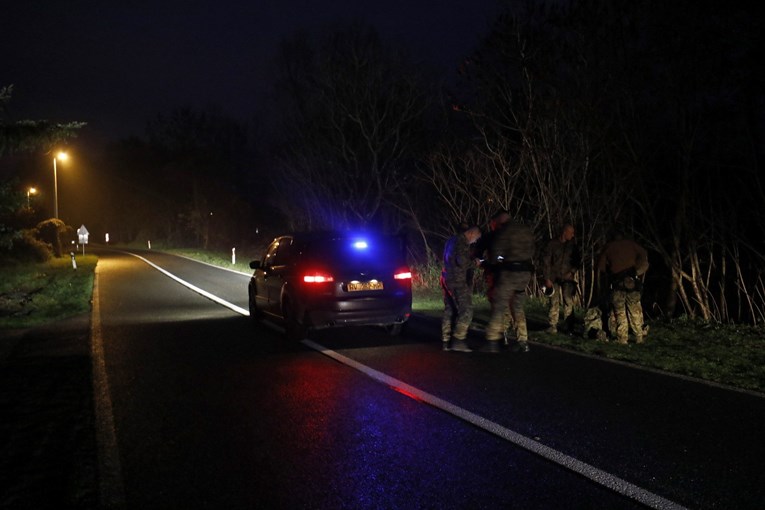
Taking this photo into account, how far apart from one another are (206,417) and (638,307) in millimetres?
6353

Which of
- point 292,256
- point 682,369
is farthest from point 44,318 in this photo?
point 682,369

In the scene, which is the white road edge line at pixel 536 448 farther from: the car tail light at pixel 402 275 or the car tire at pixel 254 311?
the car tire at pixel 254 311

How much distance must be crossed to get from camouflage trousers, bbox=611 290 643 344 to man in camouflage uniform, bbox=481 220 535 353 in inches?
60.4

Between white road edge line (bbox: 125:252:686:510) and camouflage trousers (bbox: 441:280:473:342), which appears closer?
white road edge line (bbox: 125:252:686:510)

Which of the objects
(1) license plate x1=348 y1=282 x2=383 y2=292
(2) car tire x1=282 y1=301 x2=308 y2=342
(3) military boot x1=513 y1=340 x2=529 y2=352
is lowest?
(3) military boot x1=513 y1=340 x2=529 y2=352

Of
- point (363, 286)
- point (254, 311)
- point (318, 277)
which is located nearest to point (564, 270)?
point (363, 286)

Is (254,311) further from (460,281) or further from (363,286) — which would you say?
(460,281)

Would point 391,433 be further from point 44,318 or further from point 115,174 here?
point 115,174

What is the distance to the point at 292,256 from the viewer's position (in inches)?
405

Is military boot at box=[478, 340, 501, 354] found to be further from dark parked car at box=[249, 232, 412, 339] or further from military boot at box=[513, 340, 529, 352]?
dark parked car at box=[249, 232, 412, 339]

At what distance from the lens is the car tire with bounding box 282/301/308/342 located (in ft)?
32.6

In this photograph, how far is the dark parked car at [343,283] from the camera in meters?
9.56

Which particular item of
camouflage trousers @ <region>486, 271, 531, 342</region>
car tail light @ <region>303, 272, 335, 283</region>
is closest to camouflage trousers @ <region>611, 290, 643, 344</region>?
camouflage trousers @ <region>486, 271, 531, 342</region>

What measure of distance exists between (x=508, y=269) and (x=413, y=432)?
12.5 feet
